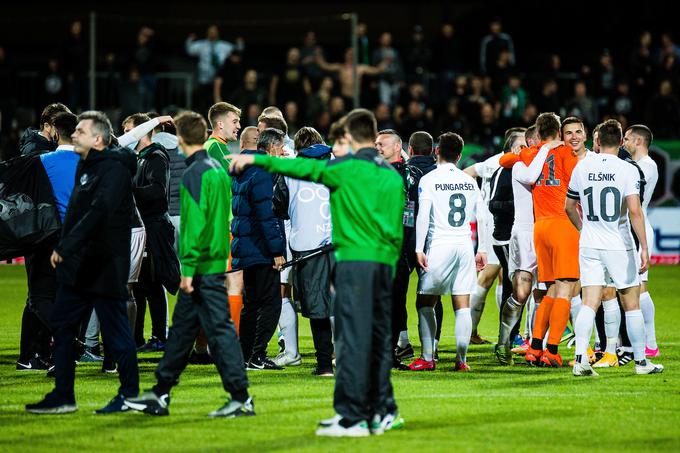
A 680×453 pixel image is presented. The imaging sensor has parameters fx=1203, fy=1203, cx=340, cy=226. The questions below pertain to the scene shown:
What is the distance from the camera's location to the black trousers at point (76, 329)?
28.7 ft

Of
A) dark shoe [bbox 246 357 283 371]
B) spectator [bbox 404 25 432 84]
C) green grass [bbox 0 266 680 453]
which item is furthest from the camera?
spectator [bbox 404 25 432 84]

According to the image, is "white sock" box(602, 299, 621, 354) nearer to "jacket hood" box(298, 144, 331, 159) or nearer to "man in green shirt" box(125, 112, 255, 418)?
"jacket hood" box(298, 144, 331, 159)

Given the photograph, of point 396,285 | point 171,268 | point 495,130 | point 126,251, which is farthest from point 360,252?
point 495,130

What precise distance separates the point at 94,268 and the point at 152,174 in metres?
3.15

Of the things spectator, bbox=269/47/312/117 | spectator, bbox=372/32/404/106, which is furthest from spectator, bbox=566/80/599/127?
spectator, bbox=269/47/312/117

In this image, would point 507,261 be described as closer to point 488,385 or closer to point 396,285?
point 396,285

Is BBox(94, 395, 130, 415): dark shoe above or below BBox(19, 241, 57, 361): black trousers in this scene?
below

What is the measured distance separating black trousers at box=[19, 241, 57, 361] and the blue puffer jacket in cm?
166

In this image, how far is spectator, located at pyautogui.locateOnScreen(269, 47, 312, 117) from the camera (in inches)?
952

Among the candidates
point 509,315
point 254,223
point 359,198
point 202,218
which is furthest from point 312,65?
point 359,198

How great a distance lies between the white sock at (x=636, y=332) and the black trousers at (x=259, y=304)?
10.7 ft

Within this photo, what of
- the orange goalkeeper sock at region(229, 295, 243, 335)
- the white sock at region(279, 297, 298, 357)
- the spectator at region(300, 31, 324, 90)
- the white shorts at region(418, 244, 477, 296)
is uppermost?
the spectator at region(300, 31, 324, 90)

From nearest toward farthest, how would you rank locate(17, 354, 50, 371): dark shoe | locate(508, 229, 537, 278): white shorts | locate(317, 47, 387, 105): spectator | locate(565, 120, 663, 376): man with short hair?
locate(565, 120, 663, 376): man with short hair, locate(17, 354, 50, 371): dark shoe, locate(508, 229, 537, 278): white shorts, locate(317, 47, 387, 105): spectator

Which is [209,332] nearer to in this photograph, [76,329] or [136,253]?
[76,329]
